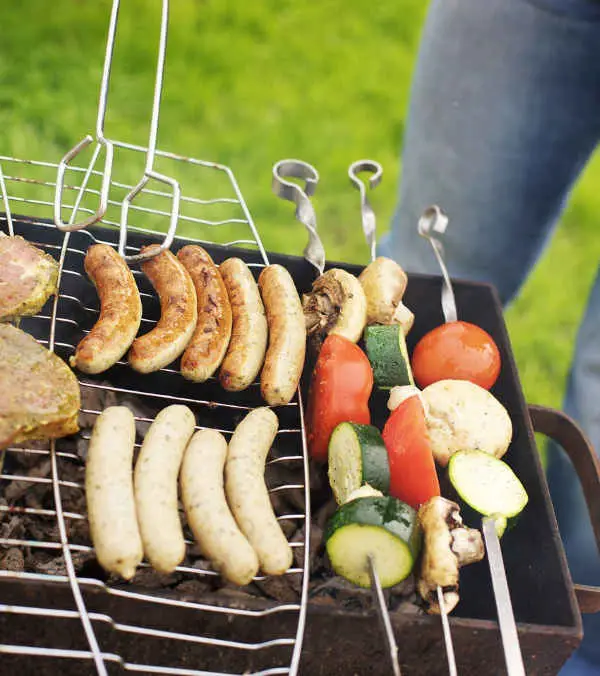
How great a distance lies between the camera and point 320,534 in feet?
9.14

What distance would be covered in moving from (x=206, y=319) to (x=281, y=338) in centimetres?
33

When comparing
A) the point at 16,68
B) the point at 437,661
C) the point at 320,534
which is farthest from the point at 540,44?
the point at 16,68

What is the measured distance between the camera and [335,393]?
9.36 feet

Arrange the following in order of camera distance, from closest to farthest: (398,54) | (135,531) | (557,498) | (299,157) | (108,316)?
(135,531) → (108,316) → (557,498) → (299,157) → (398,54)

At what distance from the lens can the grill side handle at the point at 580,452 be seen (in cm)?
297

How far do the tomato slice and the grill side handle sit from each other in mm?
333

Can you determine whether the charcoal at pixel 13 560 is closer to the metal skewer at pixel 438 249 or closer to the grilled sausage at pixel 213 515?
the grilled sausage at pixel 213 515

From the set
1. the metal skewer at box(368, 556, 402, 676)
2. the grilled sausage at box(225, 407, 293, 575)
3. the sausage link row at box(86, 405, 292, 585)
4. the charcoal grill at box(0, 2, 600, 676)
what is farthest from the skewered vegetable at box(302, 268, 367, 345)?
the metal skewer at box(368, 556, 402, 676)

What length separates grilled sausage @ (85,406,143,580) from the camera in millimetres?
2148

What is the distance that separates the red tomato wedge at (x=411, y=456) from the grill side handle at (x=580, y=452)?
0.74m

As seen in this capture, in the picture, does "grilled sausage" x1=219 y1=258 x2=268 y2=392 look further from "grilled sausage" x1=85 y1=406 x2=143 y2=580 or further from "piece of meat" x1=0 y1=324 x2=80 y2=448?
"piece of meat" x1=0 y1=324 x2=80 y2=448

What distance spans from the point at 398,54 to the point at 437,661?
6.37m

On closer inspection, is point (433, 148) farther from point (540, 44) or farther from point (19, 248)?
point (19, 248)

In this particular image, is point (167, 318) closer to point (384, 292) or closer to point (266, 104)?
point (384, 292)
